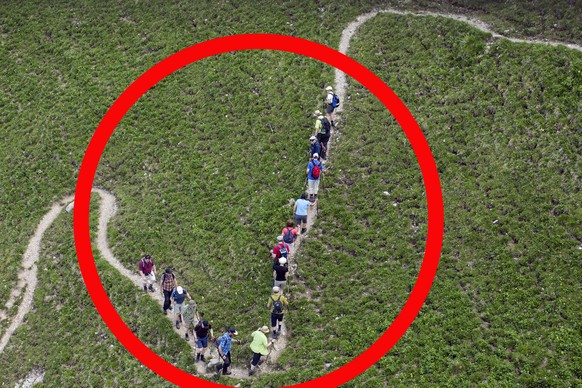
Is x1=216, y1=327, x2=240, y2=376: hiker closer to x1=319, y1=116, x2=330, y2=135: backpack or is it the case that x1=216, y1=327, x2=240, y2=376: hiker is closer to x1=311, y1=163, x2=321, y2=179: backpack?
x1=311, y1=163, x2=321, y2=179: backpack

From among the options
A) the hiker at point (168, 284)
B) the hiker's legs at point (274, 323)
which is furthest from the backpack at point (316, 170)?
the hiker at point (168, 284)

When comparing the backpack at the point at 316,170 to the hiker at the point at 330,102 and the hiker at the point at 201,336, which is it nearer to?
the hiker at the point at 330,102

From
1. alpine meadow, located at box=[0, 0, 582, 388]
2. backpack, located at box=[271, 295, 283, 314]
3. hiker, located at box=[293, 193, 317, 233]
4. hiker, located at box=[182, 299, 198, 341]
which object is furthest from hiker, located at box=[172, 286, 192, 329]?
hiker, located at box=[293, 193, 317, 233]

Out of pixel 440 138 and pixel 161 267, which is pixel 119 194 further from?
pixel 440 138

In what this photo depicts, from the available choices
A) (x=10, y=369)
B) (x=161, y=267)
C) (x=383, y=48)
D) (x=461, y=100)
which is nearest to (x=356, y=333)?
(x=161, y=267)

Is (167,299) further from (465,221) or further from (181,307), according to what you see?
(465,221)

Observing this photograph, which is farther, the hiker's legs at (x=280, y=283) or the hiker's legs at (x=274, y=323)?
the hiker's legs at (x=280, y=283)

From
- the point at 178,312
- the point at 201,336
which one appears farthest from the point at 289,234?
the point at 178,312
